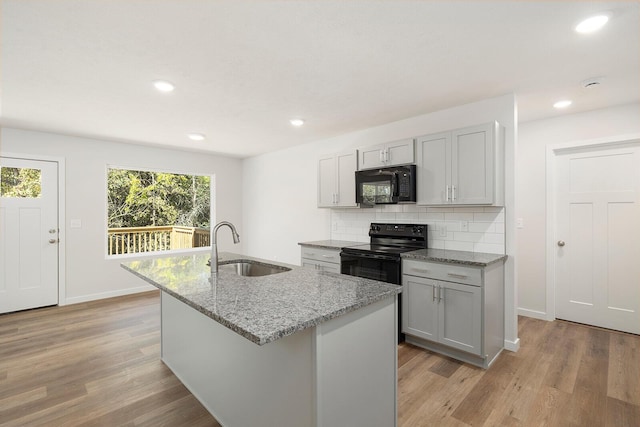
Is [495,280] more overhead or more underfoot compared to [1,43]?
more underfoot

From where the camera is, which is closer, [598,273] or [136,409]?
[136,409]

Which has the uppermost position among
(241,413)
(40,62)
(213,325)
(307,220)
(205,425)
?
(40,62)

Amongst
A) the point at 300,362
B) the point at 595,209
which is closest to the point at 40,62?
the point at 300,362

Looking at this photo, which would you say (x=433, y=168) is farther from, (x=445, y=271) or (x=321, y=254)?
(x=321, y=254)

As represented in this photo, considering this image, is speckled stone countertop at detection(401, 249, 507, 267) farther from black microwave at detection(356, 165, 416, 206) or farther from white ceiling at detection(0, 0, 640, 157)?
white ceiling at detection(0, 0, 640, 157)

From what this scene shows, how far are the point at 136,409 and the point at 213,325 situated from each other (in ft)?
2.69

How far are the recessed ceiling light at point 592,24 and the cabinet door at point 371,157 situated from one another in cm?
187

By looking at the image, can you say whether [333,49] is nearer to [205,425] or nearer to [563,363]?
[205,425]

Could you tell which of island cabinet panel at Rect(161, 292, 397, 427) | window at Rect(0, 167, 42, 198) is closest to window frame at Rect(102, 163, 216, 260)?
window at Rect(0, 167, 42, 198)

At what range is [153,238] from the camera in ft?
20.2

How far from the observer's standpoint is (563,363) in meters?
2.64

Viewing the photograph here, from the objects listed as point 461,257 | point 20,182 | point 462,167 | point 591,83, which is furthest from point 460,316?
point 20,182

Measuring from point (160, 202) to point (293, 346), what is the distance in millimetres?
7065

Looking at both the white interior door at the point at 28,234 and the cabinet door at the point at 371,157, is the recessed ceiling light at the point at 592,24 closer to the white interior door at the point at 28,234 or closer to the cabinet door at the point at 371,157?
the cabinet door at the point at 371,157
